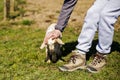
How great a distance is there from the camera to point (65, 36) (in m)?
8.12

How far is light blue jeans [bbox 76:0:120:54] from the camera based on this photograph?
5297mm

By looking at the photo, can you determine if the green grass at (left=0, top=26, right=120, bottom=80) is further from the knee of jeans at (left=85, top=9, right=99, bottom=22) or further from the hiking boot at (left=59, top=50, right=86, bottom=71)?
the knee of jeans at (left=85, top=9, right=99, bottom=22)

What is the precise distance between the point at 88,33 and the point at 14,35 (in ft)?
11.5

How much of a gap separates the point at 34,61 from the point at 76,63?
3.16 ft

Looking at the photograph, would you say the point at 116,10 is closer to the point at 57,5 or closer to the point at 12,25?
the point at 12,25

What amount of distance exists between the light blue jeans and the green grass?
19.1 inches

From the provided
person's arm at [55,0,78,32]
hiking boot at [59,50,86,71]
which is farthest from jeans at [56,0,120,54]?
hiking boot at [59,50,86,71]

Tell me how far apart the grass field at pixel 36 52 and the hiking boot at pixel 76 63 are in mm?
94

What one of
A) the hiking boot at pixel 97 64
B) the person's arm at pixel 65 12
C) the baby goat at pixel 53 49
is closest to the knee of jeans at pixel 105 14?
the person's arm at pixel 65 12

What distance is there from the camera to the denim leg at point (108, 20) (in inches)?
208

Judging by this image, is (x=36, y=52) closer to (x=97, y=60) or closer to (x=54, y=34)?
(x=54, y=34)

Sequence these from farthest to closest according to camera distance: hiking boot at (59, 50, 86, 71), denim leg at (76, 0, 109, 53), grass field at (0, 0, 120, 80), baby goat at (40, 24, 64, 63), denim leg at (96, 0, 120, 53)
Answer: baby goat at (40, 24, 64, 63) < hiking boot at (59, 50, 86, 71) < grass field at (0, 0, 120, 80) < denim leg at (76, 0, 109, 53) < denim leg at (96, 0, 120, 53)

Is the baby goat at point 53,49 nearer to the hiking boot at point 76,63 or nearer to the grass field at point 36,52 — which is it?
the grass field at point 36,52

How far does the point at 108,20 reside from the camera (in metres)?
5.32
